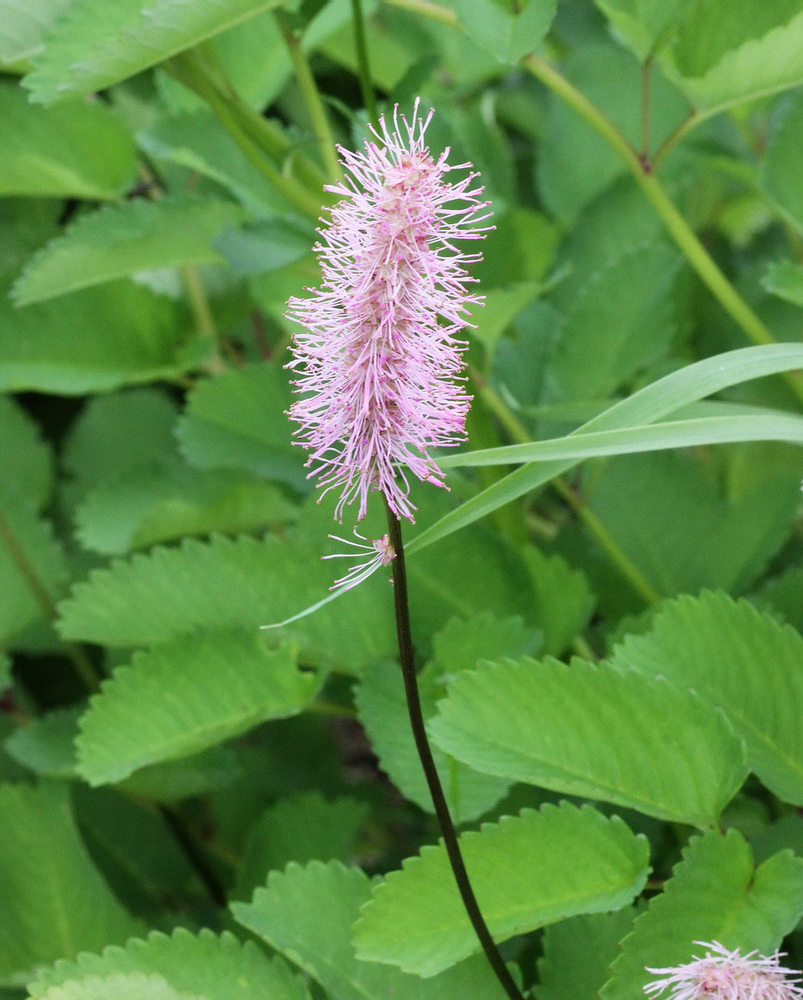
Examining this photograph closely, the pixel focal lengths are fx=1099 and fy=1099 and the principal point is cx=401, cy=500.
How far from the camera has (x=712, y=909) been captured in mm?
444


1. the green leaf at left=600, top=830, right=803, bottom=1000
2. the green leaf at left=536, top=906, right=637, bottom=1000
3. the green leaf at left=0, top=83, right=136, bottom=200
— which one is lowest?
the green leaf at left=536, top=906, right=637, bottom=1000

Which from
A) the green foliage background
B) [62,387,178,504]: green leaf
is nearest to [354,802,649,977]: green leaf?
the green foliage background

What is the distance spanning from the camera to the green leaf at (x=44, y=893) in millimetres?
652

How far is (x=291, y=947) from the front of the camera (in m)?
0.51

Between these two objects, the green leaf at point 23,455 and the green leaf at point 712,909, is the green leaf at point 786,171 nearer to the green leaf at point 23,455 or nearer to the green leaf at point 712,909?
the green leaf at point 712,909

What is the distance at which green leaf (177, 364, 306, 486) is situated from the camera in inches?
32.1

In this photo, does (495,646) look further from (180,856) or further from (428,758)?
(180,856)

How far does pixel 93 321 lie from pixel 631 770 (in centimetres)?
58

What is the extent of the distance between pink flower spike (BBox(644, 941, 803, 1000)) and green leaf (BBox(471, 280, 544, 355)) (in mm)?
390

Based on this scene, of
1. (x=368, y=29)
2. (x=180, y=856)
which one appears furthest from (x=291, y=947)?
(x=368, y=29)

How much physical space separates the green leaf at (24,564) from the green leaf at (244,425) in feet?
0.44

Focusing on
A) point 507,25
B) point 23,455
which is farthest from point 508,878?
point 23,455

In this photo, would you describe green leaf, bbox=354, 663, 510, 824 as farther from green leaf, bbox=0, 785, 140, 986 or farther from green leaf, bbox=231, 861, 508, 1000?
green leaf, bbox=0, 785, 140, 986

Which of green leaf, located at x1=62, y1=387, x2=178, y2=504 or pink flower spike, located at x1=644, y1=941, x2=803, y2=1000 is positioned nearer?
pink flower spike, located at x1=644, y1=941, x2=803, y2=1000
